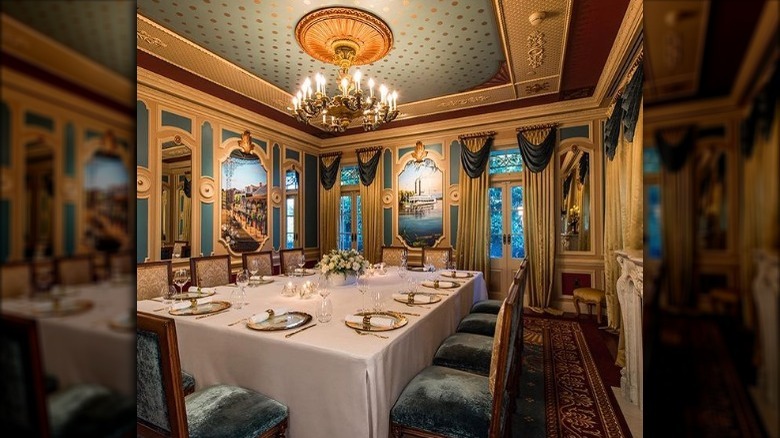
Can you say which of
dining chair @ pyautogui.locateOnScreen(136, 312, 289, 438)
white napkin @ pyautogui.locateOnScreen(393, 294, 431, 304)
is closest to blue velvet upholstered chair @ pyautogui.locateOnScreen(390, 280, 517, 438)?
dining chair @ pyautogui.locateOnScreen(136, 312, 289, 438)

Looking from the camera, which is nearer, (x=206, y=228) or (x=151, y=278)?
(x=151, y=278)

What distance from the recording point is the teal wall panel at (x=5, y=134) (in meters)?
0.19

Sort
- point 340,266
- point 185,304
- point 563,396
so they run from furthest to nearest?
1. point 340,266
2. point 563,396
3. point 185,304

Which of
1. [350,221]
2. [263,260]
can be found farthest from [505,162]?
[263,260]

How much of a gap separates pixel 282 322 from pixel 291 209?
414 centimetres

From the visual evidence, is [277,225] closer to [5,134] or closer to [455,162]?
[455,162]

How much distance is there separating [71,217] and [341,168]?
5.95 metres

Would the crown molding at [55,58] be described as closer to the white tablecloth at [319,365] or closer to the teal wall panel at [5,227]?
the teal wall panel at [5,227]

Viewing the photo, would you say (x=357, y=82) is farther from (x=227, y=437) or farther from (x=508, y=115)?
(x=508, y=115)

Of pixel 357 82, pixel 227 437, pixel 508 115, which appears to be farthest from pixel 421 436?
pixel 508 115

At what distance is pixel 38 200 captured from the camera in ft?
0.65

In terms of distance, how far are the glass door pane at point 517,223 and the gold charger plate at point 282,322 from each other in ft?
12.5

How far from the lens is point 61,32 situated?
0.22m

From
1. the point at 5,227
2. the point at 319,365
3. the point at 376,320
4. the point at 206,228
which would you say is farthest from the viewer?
the point at 206,228
